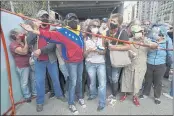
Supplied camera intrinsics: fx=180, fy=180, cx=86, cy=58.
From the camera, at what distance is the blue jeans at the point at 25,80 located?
1807mm

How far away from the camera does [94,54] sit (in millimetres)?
1986

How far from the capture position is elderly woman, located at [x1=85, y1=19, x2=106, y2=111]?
6.34 ft

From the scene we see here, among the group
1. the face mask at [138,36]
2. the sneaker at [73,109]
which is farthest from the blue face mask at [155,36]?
the sneaker at [73,109]

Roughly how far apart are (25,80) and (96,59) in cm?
80

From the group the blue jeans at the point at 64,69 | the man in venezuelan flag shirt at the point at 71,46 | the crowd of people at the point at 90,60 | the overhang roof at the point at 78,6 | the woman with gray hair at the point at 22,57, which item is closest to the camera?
the woman with gray hair at the point at 22,57

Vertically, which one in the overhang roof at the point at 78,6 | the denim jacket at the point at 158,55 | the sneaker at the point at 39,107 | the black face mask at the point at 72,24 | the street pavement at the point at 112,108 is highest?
the overhang roof at the point at 78,6

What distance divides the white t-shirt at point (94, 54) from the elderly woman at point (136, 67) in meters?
0.35

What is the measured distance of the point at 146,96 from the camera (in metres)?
2.30

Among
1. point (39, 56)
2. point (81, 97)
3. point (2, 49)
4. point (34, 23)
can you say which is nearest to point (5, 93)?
point (2, 49)

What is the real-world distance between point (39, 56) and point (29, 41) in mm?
185

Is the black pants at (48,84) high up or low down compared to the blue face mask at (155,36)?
down

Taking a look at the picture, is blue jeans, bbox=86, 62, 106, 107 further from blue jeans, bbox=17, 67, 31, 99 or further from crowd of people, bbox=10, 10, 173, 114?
blue jeans, bbox=17, 67, 31, 99

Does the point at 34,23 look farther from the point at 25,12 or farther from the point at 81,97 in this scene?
the point at 81,97

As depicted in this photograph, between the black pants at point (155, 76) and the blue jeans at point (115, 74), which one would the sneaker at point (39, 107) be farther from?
the black pants at point (155, 76)
